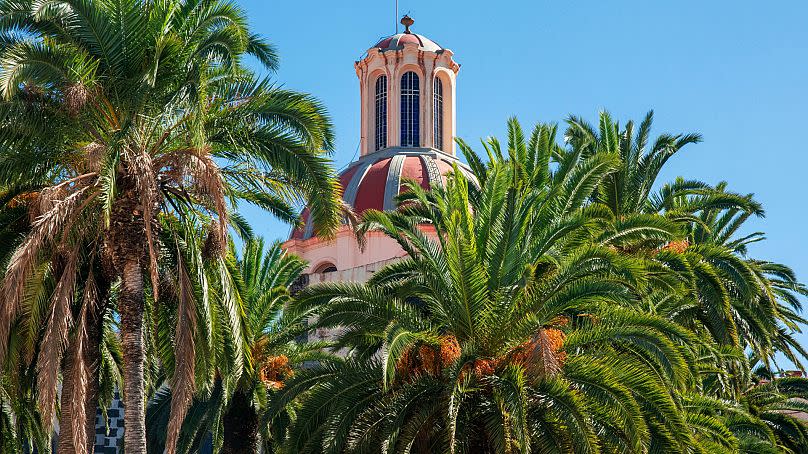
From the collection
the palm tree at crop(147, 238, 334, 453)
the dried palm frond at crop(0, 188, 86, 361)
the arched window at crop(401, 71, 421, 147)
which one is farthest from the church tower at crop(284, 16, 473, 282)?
the dried palm frond at crop(0, 188, 86, 361)

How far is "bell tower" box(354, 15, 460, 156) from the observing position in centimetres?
4891

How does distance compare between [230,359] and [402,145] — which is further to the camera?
[402,145]

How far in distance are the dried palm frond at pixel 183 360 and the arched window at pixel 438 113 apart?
3112cm

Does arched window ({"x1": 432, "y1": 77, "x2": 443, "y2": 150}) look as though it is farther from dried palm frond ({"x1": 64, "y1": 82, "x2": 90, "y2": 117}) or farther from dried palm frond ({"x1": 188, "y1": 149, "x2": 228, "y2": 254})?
dried palm frond ({"x1": 64, "y1": 82, "x2": 90, "y2": 117})

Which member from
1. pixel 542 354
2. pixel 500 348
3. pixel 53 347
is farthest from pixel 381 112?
pixel 53 347

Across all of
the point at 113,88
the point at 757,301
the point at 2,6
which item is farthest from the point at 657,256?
the point at 2,6

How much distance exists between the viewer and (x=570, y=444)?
19062 mm

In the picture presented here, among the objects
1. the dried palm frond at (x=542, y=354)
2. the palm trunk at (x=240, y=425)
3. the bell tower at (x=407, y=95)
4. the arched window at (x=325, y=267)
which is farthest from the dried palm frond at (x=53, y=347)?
the bell tower at (x=407, y=95)

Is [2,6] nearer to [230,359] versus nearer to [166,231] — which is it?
[166,231]

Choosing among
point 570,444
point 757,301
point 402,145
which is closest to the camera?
point 570,444

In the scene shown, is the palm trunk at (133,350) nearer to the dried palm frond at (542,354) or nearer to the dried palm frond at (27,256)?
the dried palm frond at (27,256)

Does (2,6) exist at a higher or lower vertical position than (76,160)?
higher

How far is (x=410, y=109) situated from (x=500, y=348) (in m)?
30.4

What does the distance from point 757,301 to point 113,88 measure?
42.9ft
